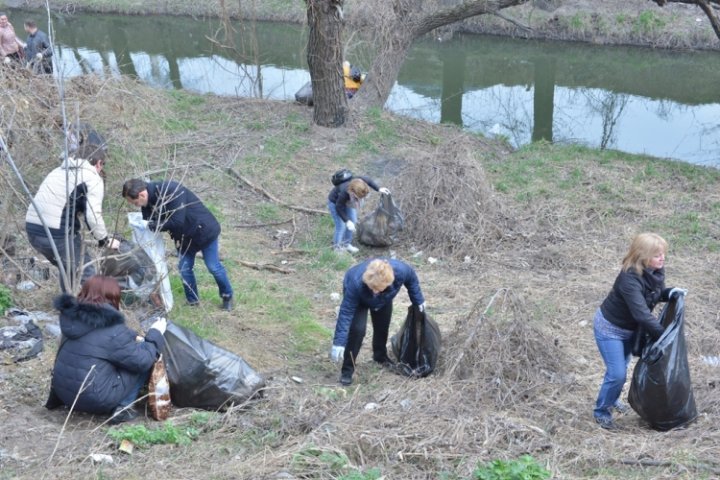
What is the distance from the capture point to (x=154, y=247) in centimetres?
622

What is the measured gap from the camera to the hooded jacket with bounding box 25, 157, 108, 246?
18.8 feet

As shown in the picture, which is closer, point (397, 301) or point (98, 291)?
point (98, 291)

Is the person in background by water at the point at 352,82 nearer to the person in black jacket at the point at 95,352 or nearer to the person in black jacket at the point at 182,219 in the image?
the person in black jacket at the point at 182,219

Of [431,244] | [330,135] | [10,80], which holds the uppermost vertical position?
[10,80]

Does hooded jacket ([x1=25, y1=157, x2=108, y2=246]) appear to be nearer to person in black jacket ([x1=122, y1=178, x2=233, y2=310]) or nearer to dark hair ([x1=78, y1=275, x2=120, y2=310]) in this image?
person in black jacket ([x1=122, y1=178, x2=233, y2=310])

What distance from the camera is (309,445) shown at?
13.6ft

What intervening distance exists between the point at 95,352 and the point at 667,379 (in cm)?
328

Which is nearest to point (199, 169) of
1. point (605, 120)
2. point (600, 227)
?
point (600, 227)

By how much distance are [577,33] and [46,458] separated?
18.8 metres

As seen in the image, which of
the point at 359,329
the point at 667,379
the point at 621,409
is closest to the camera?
the point at 667,379

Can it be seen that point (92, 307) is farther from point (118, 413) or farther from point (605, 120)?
point (605, 120)

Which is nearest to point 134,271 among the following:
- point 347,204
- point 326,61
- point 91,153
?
point 91,153

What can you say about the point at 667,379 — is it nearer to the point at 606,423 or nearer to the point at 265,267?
the point at 606,423

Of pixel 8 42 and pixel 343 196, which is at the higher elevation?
pixel 8 42
